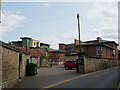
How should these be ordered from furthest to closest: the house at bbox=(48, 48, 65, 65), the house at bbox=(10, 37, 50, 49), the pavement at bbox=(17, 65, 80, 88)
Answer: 1. the house at bbox=(10, 37, 50, 49)
2. the house at bbox=(48, 48, 65, 65)
3. the pavement at bbox=(17, 65, 80, 88)

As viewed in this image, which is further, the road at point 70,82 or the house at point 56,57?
the house at point 56,57

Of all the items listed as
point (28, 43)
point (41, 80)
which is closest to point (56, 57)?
point (28, 43)

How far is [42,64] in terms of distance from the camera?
48.2 metres

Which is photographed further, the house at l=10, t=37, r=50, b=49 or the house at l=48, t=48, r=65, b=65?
the house at l=10, t=37, r=50, b=49

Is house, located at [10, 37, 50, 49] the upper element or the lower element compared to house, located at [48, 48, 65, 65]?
upper

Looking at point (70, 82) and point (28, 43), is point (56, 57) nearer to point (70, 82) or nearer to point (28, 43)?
point (28, 43)

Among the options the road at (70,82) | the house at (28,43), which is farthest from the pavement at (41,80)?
the house at (28,43)

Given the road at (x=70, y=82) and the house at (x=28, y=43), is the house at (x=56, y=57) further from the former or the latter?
the road at (x=70, y=82)

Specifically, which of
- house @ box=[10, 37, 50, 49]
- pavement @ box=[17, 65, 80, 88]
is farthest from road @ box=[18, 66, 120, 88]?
house @ box=[10, 37, 50, 49]

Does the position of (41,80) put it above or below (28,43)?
below

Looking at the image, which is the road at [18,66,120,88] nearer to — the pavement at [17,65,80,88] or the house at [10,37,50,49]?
the pavement at [17,65,80,88]

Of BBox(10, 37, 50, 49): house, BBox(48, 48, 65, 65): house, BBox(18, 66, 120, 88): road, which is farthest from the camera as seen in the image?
BBox(10, 37, 50, 49): house

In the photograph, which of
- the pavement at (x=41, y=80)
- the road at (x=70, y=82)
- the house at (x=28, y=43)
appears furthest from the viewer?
the house at (x=28, y=43)

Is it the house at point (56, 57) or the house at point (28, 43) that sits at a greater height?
the house at point (28, 43)
